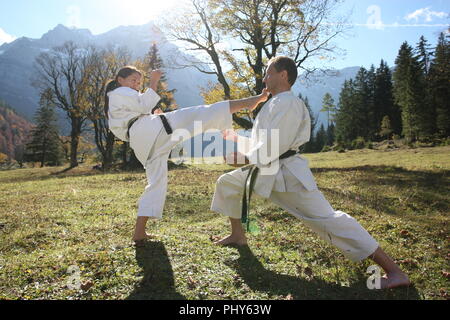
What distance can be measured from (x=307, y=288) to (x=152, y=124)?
2649 mm

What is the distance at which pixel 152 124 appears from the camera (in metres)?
4.16

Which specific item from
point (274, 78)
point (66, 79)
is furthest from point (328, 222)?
point (66, 79)

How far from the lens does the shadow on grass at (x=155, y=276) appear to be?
289 centimetres

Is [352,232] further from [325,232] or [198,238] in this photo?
[198,238]

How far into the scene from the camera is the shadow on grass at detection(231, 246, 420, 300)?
9.51ft

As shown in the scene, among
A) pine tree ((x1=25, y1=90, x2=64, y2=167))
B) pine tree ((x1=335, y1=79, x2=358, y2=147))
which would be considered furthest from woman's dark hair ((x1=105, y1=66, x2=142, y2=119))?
pine tree ((x1=335, y1=79, x2=358, y2=147))

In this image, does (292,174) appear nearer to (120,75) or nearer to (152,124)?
(152,124)

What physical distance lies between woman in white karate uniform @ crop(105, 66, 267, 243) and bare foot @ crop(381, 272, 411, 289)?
239 centimetres

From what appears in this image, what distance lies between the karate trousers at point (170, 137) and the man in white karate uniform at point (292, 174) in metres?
0.46

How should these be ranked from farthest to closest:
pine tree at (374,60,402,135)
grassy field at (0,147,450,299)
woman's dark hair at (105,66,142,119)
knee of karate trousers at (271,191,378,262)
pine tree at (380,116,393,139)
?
pine tree at (374,60,402,135) < pine tree at (380,116,393,139) < woman's dark hair at (105,66,142,119) < knee of karate trousers at (271,191,378,262) < grassy field at (0,147,450,299)

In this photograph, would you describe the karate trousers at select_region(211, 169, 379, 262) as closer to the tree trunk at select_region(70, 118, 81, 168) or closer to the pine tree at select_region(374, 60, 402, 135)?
the tree trunk at select_region(70, 118, 81, 168)

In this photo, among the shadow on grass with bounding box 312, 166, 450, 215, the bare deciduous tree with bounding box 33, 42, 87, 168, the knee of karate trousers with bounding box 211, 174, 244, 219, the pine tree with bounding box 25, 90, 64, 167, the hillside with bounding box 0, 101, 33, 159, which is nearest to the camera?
the knee of karate trousers with bounding box 211, 174, 244, 219
